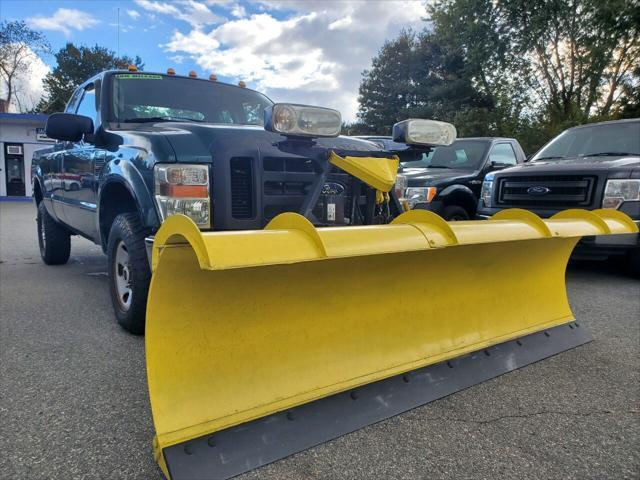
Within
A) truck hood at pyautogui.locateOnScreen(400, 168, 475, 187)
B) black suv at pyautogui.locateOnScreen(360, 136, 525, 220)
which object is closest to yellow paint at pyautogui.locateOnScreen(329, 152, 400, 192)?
black suv at pyautogui.locateOnScreen(360, 136, 525, 220)

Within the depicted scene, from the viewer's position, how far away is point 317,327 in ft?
7.75

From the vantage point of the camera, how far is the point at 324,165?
10.2ft

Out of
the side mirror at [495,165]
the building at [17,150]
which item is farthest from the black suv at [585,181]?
the building at [17,150]

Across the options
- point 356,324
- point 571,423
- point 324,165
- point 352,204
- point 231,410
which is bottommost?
point 571,423

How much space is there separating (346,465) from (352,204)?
1805 mm

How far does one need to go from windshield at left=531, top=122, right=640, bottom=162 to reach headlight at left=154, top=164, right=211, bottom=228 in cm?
531

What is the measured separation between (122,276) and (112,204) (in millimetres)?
647

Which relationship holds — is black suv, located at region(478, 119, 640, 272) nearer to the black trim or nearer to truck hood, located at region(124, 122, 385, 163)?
the black trim

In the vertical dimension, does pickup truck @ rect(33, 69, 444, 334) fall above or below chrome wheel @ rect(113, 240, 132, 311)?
above

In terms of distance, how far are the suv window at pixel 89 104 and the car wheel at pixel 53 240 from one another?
5.85 feet

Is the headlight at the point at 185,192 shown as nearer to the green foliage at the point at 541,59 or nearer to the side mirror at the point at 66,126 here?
the side mirror at the point at 66,126

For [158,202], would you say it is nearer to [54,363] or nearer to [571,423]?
[54,363]

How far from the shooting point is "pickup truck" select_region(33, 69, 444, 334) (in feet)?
9.30


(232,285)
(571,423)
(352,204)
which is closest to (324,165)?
(352,204)
